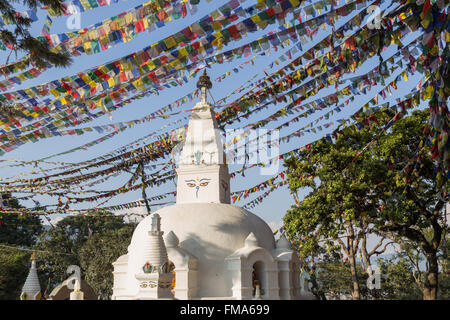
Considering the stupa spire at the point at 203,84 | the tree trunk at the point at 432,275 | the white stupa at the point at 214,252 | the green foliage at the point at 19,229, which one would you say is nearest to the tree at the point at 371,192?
the tree trunk at the point at 432,275

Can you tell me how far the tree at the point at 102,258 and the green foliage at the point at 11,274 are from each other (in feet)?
16.7

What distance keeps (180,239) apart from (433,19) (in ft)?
38.5

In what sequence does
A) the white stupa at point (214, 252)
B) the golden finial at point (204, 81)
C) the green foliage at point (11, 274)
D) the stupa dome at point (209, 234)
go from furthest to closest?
the green foliage at point (11, 274)
the golden finial at point (204, 81)
the stupa dome at point (209, 234)
the white stupa at point (214, 252)

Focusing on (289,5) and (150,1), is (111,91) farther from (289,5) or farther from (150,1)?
(289,5)

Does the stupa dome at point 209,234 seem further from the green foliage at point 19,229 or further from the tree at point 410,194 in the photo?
the green foliage at point 19,229

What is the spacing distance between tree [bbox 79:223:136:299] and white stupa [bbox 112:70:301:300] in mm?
13805

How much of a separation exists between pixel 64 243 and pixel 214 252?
27.7 meters

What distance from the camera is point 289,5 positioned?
21.0 feet

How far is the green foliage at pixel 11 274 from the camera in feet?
96.8

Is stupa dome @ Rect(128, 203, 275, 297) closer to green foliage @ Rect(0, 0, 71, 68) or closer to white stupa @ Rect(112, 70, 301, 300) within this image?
white stupa @ Rect(112, 70, 301, 300)

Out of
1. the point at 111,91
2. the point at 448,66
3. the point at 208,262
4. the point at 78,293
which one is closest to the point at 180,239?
the point at 208,262

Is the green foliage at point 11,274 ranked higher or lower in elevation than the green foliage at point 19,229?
lower

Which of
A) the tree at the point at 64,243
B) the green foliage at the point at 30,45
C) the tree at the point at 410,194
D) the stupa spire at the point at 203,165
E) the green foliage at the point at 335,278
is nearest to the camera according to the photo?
the green foliage at the point at 30,45

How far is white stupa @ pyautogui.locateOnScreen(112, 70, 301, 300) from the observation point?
13680 mm
